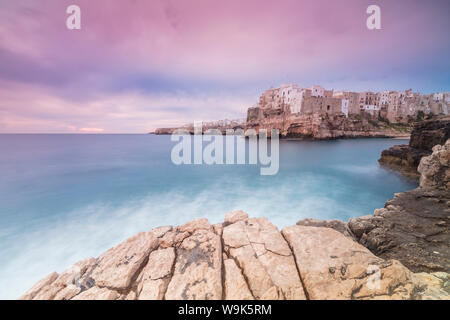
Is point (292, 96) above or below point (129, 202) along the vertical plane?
above

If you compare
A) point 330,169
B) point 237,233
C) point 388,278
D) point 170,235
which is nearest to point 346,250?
point 388,278

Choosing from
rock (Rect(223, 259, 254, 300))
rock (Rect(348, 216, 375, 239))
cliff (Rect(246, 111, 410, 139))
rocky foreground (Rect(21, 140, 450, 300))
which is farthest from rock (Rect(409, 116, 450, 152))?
cliff (Rect(246, 111, 410, 139))

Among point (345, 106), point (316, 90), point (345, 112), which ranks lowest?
point (345, 112)

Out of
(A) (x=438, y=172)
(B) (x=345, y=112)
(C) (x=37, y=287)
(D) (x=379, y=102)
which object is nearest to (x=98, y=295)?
(C) (x=37, y=287)

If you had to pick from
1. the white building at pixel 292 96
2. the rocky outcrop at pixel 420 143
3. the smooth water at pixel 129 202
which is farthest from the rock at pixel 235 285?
the white building at pixel 292 96

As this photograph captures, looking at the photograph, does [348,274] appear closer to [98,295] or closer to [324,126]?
[98,295]

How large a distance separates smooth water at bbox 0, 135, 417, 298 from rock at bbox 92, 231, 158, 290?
385 centimetres

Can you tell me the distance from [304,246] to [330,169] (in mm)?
17656

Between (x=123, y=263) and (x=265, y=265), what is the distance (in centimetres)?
267

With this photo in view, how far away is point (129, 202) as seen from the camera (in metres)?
9.63

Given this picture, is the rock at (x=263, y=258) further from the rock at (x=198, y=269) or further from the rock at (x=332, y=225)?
the rock at (x=332, y=225)

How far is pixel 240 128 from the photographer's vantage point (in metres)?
72.3

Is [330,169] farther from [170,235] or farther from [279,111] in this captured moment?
[279,111]

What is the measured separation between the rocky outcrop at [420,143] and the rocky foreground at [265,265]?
48.4ft
